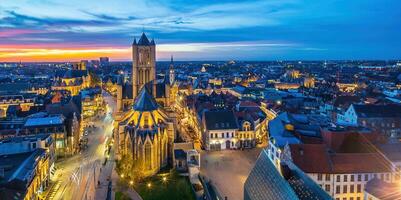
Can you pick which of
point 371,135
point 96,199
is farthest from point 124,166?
point 371,135

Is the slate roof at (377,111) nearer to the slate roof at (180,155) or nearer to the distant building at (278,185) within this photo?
the slate roof at (180,155)

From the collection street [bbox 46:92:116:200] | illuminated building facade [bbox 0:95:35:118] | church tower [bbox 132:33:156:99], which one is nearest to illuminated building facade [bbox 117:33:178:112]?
church tower [bbox 132:33:156:99]

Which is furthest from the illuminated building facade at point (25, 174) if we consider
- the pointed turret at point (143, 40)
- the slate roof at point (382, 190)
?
the slate roof at point (382, 190)

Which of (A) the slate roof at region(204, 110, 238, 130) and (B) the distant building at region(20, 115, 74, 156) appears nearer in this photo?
(B) the distant building at region(20, 115, 74, 156)

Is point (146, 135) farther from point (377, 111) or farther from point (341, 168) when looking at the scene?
point (377, 111)

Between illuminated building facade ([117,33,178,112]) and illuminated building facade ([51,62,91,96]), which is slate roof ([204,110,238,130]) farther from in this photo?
illuminated building facade ([51,62,91,96])

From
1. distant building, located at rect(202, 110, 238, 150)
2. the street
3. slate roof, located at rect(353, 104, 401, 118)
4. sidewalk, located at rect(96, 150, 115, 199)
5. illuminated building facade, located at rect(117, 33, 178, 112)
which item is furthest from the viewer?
illuminated building facade, located at rect(117, 33, 178, 112)

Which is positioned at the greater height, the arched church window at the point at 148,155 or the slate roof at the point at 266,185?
the slate roof at the point at 266,185
